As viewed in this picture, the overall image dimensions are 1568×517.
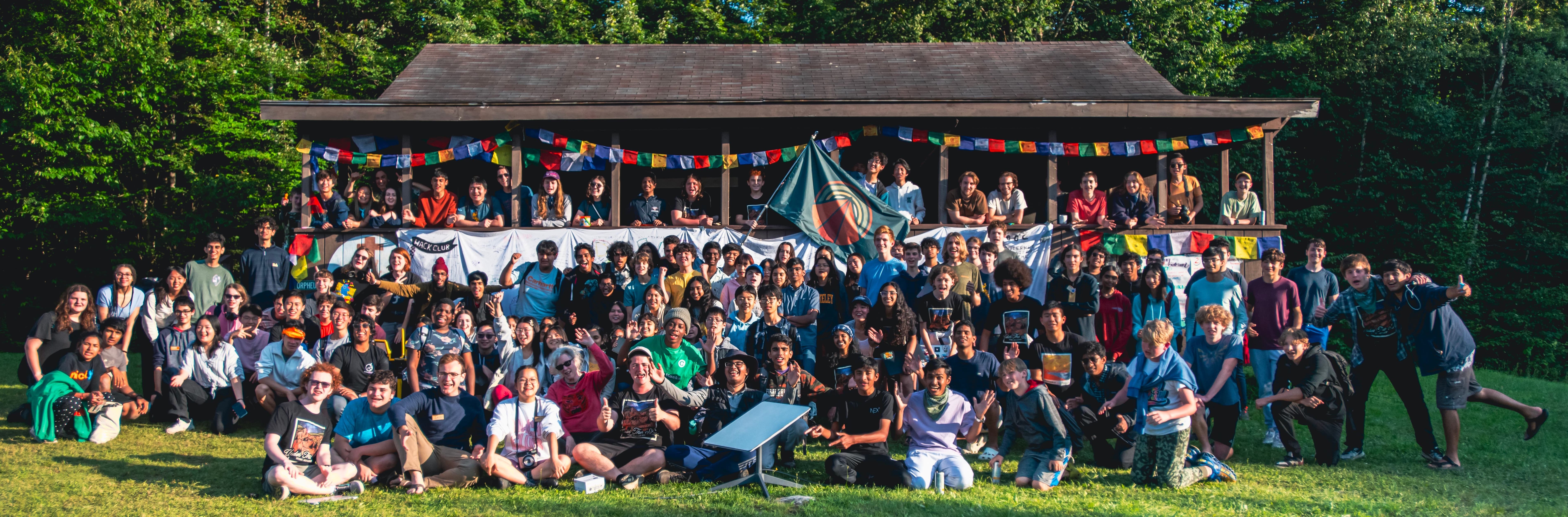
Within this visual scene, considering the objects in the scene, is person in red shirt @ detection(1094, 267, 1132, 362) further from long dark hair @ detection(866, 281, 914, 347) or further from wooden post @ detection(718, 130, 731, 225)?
wooden post @ detection(718, 130, 731, 225)

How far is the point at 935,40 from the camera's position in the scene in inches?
861

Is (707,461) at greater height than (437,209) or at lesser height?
lesser

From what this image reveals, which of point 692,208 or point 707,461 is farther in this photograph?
Result: point 692,208

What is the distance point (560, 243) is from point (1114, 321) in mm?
5976

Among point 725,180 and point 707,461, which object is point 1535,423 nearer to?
point 707,461

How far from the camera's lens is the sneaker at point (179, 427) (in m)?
8.00

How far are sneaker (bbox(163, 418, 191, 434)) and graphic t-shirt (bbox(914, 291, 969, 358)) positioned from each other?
6375mm

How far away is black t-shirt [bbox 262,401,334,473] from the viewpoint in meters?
6.09

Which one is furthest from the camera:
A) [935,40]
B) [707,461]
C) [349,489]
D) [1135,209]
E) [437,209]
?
[935,40]

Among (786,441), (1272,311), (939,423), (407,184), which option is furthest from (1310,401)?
(407,184)

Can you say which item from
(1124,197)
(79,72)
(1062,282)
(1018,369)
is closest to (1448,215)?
(1124,197)

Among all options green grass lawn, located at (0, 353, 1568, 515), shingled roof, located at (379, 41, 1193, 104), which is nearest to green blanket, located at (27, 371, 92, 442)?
green grass lawn, located at (0, 353, 1568, 515)

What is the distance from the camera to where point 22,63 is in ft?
56.7

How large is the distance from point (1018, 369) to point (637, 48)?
1042 centimetres
